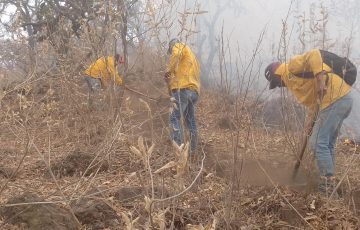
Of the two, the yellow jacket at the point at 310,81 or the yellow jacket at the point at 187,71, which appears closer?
the yellow jacket at the point at 310,81

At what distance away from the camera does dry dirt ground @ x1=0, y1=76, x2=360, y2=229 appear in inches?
95.9

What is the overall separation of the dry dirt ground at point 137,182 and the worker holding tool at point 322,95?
0.42 feet

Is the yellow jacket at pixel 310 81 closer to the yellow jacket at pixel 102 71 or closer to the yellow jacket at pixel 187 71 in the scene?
the yellow jacket at pixel 187 71

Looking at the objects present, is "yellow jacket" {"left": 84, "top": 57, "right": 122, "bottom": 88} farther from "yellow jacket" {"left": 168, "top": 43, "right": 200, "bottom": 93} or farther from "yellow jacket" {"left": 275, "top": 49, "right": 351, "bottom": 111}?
"yellow jacket" {"left": 275, "top": 49, "right": 351, "bottom": 111}

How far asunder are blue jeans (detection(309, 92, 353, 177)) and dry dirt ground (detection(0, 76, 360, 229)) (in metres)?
0.10

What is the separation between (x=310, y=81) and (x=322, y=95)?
488 millimetres

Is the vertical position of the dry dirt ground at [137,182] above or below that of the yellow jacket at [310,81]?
below

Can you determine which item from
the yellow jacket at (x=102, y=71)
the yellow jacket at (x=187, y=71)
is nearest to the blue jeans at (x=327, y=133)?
the yellow jacket at (x=187, y=71)

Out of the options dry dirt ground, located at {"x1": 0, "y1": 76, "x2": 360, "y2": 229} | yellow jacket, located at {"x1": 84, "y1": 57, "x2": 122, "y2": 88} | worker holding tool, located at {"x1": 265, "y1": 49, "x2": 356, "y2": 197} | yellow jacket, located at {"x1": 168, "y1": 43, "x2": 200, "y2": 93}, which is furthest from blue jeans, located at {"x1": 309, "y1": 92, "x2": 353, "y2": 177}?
yellow jacket, located at {"x1": 84, "y1": 57, "x2": 122, "y2": 88}

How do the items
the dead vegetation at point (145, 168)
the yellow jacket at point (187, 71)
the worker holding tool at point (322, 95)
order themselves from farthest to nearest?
the yellow jacket at point (187, 71) → the worker holding tool at point (322, 95) → the dead vegetation at point (145, 168)

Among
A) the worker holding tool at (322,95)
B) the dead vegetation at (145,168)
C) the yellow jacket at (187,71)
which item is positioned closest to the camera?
the dead vegetation at (145,168)

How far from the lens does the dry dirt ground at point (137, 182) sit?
7.99ft

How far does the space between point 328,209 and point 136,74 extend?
6.52 metres

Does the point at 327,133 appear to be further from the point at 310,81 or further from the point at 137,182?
the point at 137,182
